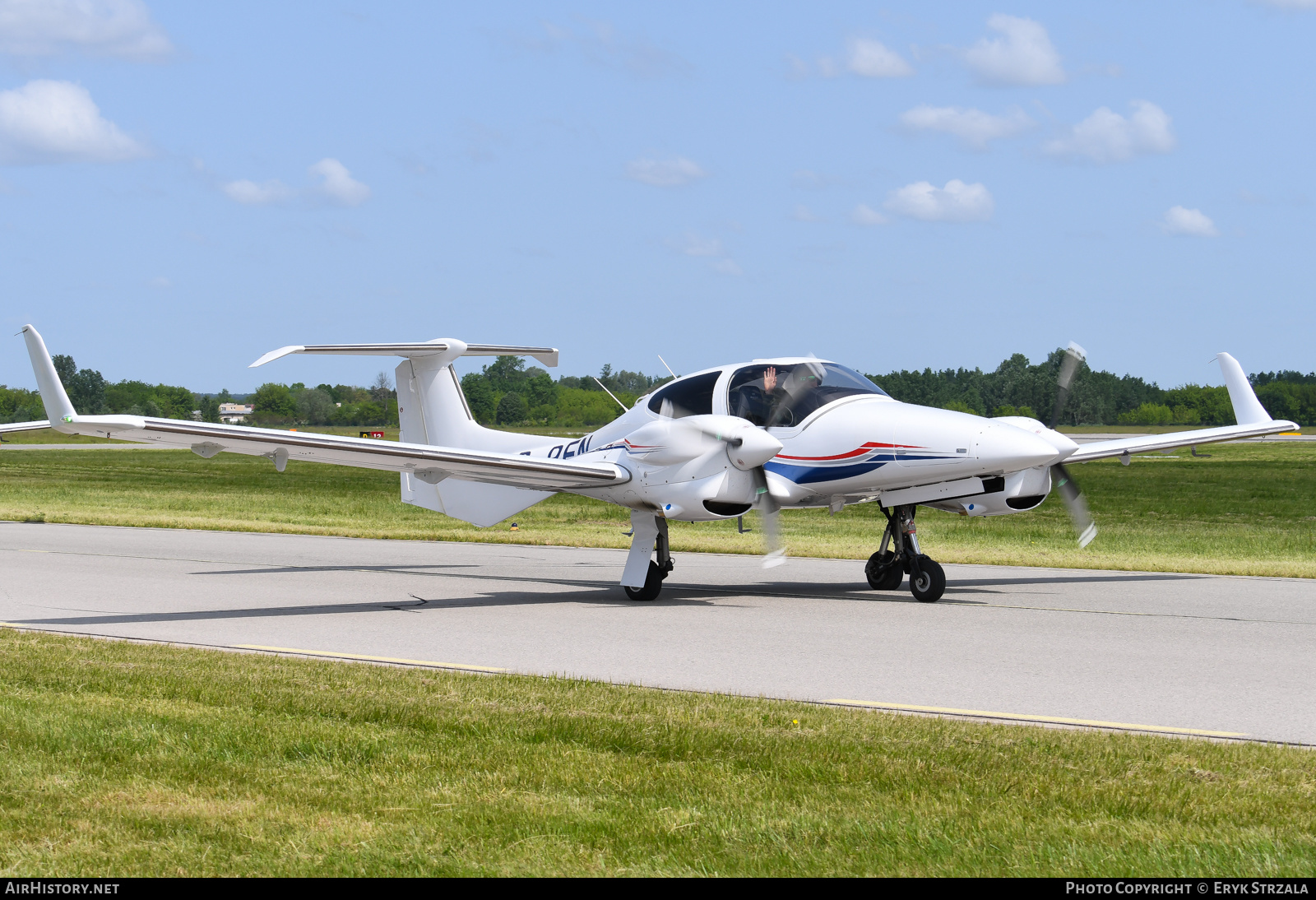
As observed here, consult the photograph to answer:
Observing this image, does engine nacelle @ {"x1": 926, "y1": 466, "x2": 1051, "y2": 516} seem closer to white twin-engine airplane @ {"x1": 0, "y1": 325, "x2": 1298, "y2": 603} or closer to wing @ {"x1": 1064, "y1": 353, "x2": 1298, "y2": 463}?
white twin-engine airplane @ {"x1": 0, "y1": 325, "x2": 1298, "y2": 603}

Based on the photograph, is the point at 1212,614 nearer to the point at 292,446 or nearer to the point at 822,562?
the point at 822,562

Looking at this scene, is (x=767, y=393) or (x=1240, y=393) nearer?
(x=767, y=393)

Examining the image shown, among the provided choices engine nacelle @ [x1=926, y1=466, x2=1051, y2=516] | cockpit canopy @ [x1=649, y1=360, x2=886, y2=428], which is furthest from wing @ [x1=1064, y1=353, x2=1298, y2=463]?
cockpit canopy @ [x1=649, y1=360, x2=886, y2=428]

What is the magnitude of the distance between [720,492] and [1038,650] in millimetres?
3949

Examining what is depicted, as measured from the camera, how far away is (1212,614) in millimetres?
12688

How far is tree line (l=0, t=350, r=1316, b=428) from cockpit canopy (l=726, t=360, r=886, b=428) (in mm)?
1162


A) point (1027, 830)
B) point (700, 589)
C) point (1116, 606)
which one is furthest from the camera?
point (700, 589)

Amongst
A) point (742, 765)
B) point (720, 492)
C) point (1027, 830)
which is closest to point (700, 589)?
point (720, 492)

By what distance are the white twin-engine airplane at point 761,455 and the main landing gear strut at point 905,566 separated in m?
0.02

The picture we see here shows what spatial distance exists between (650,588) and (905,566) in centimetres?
289

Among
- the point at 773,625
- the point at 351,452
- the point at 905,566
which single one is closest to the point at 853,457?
the point at 905,566

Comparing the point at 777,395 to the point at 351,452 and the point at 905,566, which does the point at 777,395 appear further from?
the point at 351,452

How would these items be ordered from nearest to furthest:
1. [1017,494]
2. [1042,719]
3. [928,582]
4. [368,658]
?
[1042,719] → [368,658] → [928,582] → [1017,494]

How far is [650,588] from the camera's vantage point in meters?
14.3
